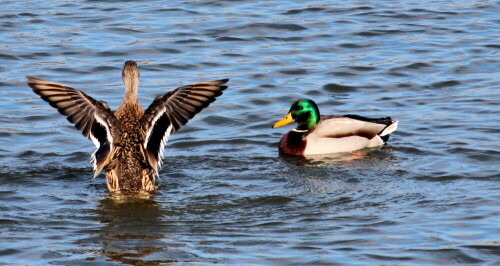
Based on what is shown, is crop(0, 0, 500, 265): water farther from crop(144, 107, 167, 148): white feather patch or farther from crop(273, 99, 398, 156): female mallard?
crop(144, 107, 167, 148): white feather patch

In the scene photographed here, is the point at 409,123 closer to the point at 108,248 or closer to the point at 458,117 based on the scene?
the point at 458,117

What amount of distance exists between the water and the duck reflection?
0.9 inches

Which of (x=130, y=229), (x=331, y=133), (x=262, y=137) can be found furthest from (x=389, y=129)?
(x=130, y=229)

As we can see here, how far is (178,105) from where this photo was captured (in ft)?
30.1

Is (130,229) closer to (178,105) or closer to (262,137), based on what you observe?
(178,105)

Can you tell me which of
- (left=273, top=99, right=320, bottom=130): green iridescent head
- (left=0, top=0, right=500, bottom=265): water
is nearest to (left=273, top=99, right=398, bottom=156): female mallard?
(left=273, top=99, right=320, bottom=130): green iridescent head

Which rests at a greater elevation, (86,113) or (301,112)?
(86,113)

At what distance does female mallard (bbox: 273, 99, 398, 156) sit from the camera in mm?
11391

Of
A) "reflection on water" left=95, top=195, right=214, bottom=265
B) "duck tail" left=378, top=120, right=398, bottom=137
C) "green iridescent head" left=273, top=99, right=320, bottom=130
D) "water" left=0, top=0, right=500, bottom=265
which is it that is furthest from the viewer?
"green iridescent head" left=273, top=99, right=320, bottom=130

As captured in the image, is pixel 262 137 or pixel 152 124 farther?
pixel 262 137

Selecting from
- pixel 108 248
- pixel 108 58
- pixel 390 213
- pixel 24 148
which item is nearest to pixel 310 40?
pixel 108 58

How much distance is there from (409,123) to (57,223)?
5.08m

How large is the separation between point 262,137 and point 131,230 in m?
3.83

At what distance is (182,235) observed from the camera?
26.5ft
